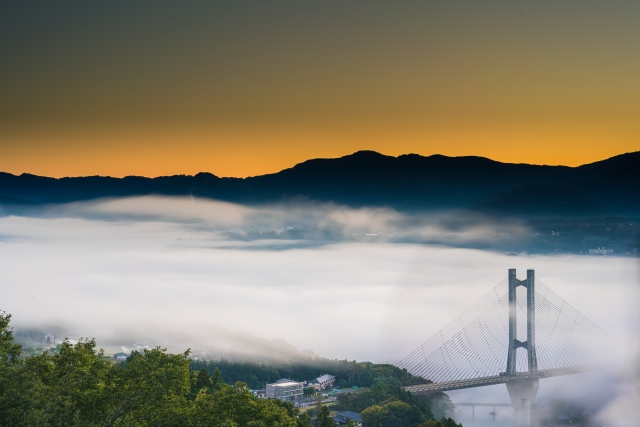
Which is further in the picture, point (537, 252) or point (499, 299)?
point (537, 252)

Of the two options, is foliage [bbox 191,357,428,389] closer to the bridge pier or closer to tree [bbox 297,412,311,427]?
the bridge pier

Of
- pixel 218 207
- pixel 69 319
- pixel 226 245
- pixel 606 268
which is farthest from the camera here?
pixel 226 245

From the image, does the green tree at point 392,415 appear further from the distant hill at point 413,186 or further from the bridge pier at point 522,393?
the distant hill at point 413,186

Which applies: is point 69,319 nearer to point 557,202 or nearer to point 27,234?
point 27,234

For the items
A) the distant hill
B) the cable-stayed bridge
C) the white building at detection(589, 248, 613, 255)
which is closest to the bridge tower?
the cable-stayed bridge

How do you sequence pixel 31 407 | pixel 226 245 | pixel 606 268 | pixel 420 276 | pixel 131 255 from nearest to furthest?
pixel 31 407
pixel 606 268
pixel 420 276
pixel 226 245
pixel 131 255

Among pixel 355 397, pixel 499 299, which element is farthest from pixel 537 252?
pixel 355 397

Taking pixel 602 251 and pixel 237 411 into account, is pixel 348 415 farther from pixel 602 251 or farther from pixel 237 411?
pixel 602 251
